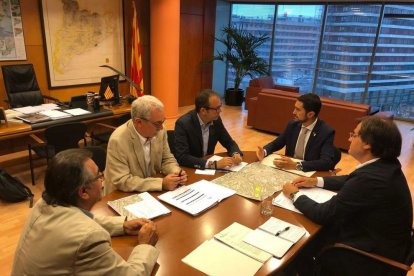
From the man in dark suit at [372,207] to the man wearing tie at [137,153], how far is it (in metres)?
0.86

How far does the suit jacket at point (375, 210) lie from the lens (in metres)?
1.64

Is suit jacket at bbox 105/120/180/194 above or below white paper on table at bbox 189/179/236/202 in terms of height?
above

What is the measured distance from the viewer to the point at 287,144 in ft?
9.37

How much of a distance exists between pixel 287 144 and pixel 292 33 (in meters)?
6.13

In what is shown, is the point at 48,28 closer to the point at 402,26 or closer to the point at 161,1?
the point at 161,1

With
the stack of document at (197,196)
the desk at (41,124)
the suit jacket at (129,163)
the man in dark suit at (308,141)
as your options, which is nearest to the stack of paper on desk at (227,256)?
the stack of document at (197,196)

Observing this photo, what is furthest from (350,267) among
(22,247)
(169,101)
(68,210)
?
(169,101)

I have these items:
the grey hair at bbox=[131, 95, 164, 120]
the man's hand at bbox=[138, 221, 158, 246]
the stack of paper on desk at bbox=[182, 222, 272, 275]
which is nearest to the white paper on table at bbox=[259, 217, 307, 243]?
the stack of paper on desk at bbox=[182, 222, 272, 275]

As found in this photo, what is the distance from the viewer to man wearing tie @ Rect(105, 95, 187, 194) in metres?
1.96

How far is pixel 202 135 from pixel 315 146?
3.00 feet

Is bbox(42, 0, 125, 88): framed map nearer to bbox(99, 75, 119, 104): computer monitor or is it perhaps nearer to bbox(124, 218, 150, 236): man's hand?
bbox(99, 75, 119, 104): computer monitor

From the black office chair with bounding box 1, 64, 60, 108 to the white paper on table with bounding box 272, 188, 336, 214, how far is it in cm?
373

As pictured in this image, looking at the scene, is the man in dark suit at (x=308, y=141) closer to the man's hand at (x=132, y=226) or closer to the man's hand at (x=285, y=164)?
the man's hand at (x=285, y=164)

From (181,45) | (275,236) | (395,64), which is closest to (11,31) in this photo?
(181,45)
